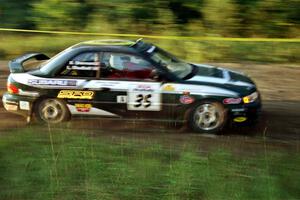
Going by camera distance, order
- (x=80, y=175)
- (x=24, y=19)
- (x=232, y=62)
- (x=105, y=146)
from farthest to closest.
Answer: (x=24, y=19) → (x=232, y=62) → (x=105, y=146) → (x=80, y=175)

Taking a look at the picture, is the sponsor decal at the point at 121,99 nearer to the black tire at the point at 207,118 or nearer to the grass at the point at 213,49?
the black tire at the point at 207,118

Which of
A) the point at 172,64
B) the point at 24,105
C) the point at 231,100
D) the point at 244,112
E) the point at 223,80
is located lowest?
the point at 244,112

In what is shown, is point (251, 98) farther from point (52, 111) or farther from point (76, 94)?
point (52, 111)

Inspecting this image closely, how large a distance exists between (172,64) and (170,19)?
31.6ft

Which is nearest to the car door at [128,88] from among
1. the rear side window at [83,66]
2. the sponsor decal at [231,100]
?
the rear side window at [83,66]

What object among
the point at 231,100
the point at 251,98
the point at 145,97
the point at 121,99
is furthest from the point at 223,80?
the point at 121,99

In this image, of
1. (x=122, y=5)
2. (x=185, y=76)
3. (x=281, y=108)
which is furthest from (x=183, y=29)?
(x=185, y=76)

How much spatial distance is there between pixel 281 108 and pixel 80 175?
5553mm

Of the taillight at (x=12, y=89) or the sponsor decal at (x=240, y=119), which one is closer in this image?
the sponsor decal at (x=240, y=119)

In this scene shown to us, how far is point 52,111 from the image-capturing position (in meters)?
8.46

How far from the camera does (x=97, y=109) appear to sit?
8.30 metres

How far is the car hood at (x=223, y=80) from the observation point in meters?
8.09

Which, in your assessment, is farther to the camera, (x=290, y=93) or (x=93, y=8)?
(x=93, y=8)

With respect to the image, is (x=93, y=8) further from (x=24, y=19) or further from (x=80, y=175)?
(x=80, y=175)
